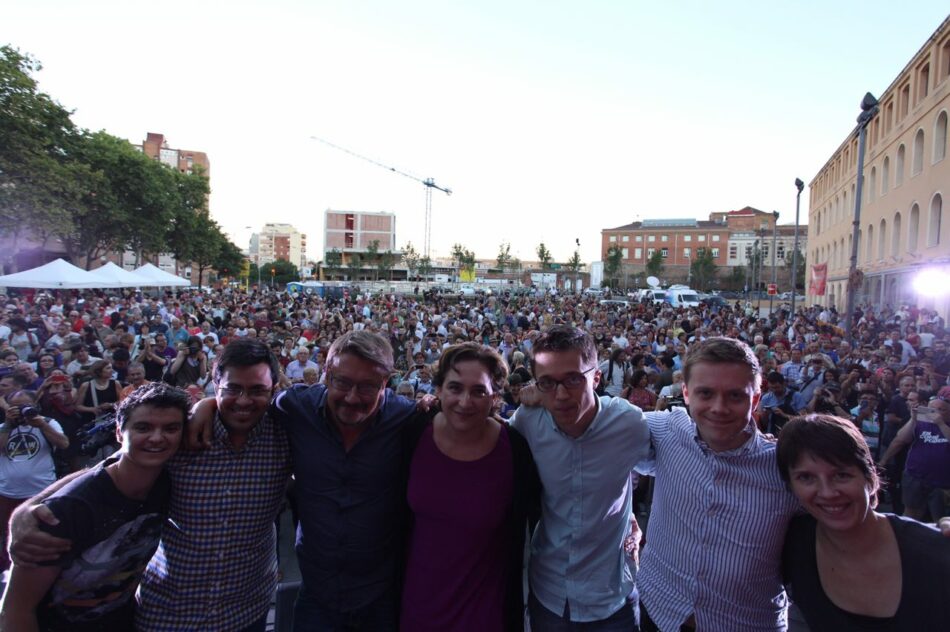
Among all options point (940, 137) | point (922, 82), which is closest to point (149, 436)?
point (940, 137)

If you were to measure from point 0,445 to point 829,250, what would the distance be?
47.0 meters

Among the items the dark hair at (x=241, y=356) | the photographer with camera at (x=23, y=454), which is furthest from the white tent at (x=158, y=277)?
the dark hair at (x=241, y=356)

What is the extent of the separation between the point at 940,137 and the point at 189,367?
2626 cm

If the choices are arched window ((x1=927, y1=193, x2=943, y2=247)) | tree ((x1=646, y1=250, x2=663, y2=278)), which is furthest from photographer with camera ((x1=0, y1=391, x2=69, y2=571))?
tree ((x1=646, y1=250, x2=663, y2=278))

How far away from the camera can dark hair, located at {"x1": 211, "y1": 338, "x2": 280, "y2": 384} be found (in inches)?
85.0

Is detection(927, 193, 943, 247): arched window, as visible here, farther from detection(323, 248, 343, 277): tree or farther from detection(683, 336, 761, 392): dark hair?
detection(323, 248, 343, 277): tree

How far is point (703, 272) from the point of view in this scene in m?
72.4

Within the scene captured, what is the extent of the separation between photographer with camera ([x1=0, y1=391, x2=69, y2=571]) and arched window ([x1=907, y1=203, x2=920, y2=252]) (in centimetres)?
2840

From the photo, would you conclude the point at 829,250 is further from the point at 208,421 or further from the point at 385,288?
the point at 208,421

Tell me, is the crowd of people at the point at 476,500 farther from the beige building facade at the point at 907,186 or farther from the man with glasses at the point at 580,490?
the beige building facade at the point at 907,186

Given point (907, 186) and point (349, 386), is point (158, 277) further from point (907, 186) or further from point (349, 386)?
point (907, 186)

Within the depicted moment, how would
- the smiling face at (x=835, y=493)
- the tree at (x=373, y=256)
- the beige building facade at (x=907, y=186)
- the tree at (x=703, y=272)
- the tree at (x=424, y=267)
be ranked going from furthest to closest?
the tree at (x=373, y=256)
the tree at (x=424, y=267)
the tree at (x=703, y=272)
the beige building facade at (x=907, y=186)
the smiling face at (x=835, y=493)

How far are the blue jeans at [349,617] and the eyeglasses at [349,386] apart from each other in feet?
2.75

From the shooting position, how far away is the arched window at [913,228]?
74.4 ft
